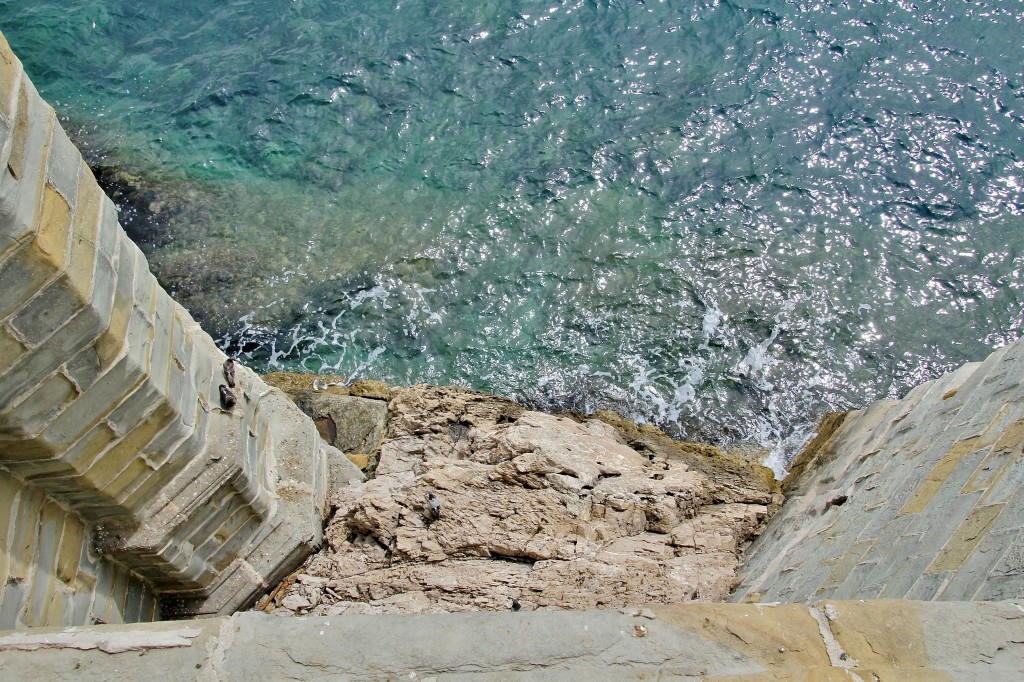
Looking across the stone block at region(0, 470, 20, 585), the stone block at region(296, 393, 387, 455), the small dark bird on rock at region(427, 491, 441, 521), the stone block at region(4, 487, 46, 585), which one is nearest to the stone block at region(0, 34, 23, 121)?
the stone block at region(0, 470, 20, 585)

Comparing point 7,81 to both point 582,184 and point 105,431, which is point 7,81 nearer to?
point 105,431

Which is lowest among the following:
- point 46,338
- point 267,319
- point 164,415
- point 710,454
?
point 267,319

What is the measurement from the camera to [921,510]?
4.11 m

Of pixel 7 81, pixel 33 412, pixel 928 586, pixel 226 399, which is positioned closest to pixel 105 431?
pixel 33 412

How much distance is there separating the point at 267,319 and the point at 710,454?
14.4ft

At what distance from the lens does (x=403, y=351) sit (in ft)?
26.5

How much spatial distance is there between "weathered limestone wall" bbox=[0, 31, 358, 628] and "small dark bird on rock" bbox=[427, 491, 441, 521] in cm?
76

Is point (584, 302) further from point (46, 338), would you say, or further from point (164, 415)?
point (46, 338)

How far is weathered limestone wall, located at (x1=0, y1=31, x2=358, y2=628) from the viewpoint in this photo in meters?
3.03

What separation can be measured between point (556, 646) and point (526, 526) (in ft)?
7.22

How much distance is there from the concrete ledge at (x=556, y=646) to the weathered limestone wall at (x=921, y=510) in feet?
1.33

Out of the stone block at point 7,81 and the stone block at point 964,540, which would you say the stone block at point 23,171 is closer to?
the stone block at point 7,81

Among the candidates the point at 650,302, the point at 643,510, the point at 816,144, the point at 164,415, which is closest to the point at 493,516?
the point at 643,510

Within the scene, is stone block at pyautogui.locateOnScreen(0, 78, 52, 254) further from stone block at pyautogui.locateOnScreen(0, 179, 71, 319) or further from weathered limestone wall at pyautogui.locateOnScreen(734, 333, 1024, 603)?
weathered limestone wall at pyautogui.locateOnScreen(734, 333, 1024, 603)
